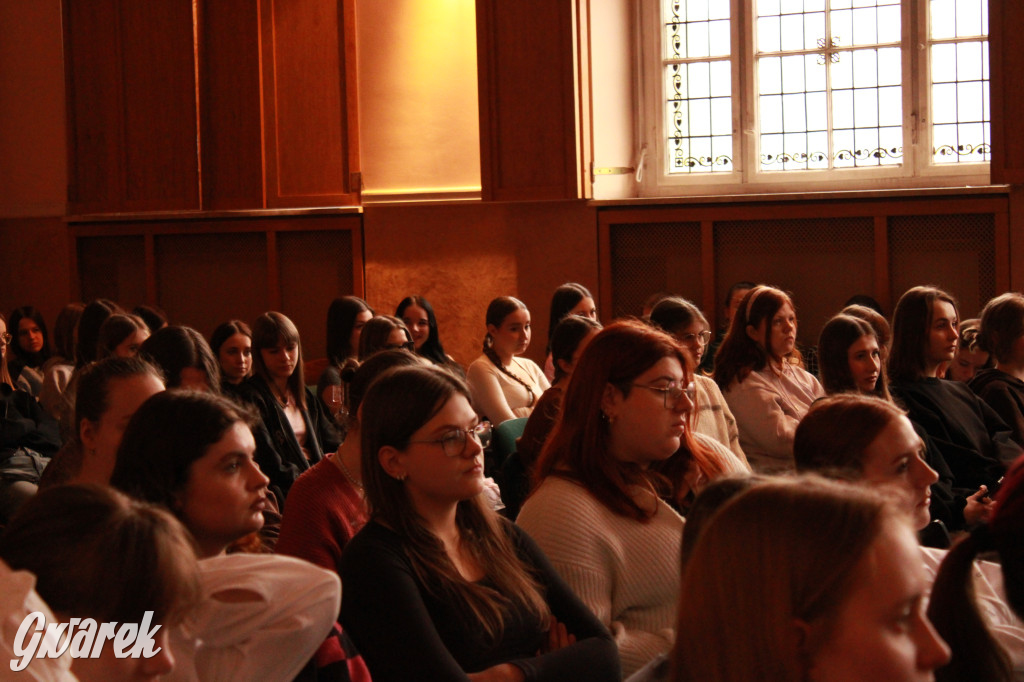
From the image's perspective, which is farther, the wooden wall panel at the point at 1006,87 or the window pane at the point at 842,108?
the window pane at the point at 842,108

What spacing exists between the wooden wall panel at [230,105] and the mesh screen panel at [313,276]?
1.39 ft

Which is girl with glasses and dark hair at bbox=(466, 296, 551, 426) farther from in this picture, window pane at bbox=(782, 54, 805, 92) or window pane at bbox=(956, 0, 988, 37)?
window pane at bbox=(956, 0, 988, 37)

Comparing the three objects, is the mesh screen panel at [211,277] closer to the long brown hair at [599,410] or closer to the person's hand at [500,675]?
the long brown hair at [599,410]

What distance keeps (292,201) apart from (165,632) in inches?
287

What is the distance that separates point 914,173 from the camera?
24.2ft

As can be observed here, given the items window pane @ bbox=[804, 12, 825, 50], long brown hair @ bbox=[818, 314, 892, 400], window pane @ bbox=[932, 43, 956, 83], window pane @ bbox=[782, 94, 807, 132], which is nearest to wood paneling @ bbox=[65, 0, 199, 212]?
window pane @ bbox=[782, 94, 807, 132]

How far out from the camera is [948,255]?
7027 mm

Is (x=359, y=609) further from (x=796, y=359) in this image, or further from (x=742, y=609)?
(x=796, y=359)

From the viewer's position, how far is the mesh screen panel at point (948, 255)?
6.92 metres

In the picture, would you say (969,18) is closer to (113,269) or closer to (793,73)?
(793,73)

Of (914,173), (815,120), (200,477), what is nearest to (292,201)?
(815,120)

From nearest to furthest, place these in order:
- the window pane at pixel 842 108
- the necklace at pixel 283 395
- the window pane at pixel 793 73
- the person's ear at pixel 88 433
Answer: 1. the person's ear at pixel 88 433
2. the necklace at pixel 283 395
3. the window pane at pixel 842 108
4. the window pane at pixel 793 73

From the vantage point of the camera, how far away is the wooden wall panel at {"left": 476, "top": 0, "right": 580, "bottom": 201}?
24.9ft

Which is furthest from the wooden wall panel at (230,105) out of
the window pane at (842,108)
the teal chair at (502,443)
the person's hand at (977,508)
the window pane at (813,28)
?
the person's hand at (977,508)
